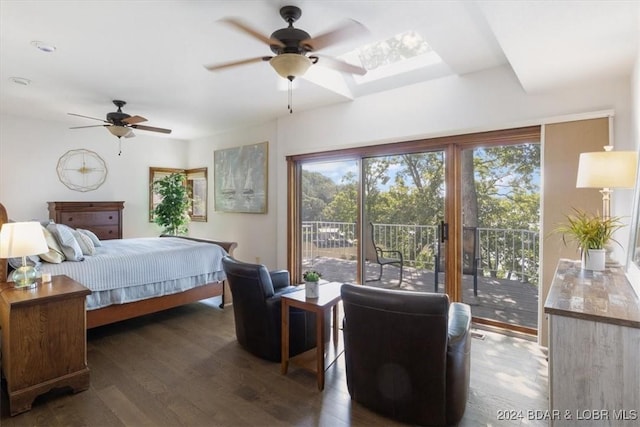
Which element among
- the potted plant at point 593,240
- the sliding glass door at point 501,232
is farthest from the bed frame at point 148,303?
the potted plant at point 593,240

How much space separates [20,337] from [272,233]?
3534 millimetres

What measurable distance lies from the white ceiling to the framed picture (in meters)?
1.61

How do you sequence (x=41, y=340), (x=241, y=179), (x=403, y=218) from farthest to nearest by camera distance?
(x=241, y=179), (x=403, y=218), (x=41, y=340)

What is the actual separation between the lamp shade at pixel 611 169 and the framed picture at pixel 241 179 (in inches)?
167

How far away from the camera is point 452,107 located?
11.5 feet

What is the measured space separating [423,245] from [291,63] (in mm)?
2676

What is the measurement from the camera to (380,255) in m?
4.41

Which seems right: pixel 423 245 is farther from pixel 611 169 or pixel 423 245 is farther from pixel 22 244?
pixel 22 244

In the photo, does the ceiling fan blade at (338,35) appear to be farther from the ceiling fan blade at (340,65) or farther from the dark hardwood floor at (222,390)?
the dark hardwood floor at (222,390)

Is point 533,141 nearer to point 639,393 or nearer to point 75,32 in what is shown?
point 639,393

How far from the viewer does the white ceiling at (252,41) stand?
2082 mm

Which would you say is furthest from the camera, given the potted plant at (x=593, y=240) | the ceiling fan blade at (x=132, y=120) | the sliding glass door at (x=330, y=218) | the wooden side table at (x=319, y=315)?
the sliding glass door at (x=330, y=218)

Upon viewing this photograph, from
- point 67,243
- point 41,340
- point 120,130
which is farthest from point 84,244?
point 120,130

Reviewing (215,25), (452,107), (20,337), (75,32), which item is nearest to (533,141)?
(452,107)
